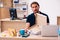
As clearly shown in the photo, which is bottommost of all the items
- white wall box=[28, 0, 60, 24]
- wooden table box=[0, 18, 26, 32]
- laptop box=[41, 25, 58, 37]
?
wooden table box=[0, 18, 26, 32]

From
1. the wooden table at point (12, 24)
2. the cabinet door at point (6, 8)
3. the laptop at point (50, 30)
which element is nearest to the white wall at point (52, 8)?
the cabinet door at point (6, 8)

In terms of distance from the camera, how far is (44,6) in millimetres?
6574

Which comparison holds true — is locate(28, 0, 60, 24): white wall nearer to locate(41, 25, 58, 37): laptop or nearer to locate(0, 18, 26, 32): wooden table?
locate(0, 18, 26, 32): wooden table

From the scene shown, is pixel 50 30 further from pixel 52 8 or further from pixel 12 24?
pixel 52 8

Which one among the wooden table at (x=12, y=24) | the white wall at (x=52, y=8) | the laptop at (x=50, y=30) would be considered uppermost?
the white wall at (x=52, y=8)

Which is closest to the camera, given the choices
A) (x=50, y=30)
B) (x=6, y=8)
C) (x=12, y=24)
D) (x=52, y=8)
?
(x=50, y=30)

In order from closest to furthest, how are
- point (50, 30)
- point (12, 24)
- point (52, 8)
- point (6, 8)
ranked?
point (50, 30) → point (12, 24) → point (52, 8) → point (6, 8)

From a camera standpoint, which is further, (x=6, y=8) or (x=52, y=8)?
(x=6, y=8)

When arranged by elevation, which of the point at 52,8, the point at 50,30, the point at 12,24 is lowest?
the point at 12,24

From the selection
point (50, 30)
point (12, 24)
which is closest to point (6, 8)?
point (12, 24)

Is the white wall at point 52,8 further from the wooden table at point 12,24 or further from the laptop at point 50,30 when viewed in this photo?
the laptop at point 50,30

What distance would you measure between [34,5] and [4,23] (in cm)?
240

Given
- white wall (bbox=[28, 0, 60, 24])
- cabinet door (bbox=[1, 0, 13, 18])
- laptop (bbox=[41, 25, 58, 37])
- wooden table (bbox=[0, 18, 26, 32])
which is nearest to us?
laptop (bbox=[41, 25, 58, 37])

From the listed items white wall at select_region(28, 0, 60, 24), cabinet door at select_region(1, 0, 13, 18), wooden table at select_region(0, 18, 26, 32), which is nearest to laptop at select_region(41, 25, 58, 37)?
wooden table at select_region(0, 18, 26, 32)
